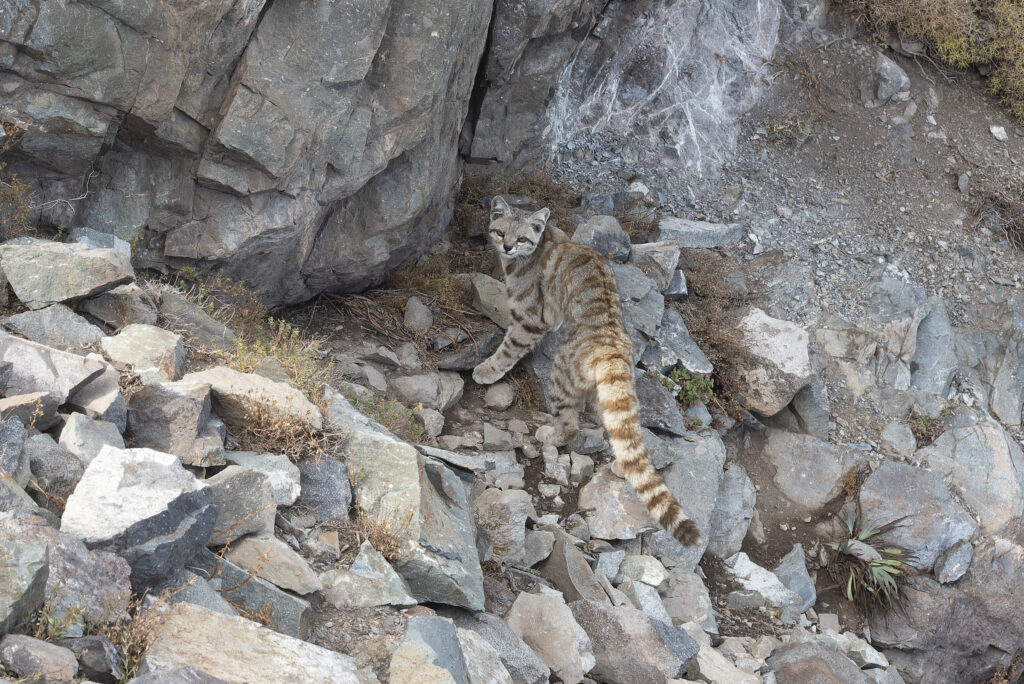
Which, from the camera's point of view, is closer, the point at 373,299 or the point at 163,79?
the point at 163,79

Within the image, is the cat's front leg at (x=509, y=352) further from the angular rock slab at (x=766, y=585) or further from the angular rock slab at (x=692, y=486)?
the angular rock slab at (x=766, y=585)

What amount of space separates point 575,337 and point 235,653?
5046 millimetres

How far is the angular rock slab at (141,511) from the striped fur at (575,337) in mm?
3873

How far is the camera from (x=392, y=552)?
14.3ft

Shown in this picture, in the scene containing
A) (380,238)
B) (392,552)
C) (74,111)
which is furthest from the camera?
(380,238)

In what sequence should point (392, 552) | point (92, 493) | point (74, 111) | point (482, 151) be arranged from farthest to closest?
point (482, 151) < point (74, 111) < point (392, 552) < point (92, 493)

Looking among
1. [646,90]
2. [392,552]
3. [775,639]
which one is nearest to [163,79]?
[392,552]

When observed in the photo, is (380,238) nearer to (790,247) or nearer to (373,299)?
(373,299)

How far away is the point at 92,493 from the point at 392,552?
1.60 m

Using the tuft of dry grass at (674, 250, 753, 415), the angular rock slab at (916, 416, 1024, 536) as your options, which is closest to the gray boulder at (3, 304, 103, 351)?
the tuft of dry grass at (674, 250, 753, 415)

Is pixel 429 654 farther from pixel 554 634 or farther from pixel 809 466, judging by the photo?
pixel 809 466

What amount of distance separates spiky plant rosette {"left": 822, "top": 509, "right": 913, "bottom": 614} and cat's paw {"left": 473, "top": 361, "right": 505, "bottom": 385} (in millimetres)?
3984

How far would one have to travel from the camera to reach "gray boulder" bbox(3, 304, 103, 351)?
15.2 feet

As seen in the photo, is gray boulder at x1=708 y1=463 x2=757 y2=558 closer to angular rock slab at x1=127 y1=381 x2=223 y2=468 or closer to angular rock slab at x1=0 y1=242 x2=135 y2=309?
angular rock slab at x1=127 y1=381 x2=223 y2=468
